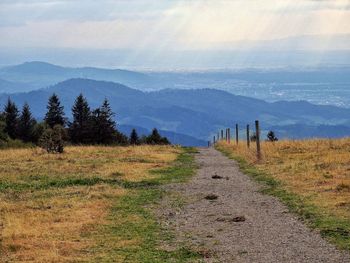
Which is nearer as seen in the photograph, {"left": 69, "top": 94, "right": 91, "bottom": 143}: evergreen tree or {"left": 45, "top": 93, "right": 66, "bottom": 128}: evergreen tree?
{"left": 69, "top": 94, "right": 91, "bottom": 143}: evergreen tree

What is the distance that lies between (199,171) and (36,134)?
42816mm

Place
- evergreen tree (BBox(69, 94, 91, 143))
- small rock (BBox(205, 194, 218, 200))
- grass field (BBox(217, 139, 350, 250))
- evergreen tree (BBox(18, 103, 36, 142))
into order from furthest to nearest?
evergreen tree (BBox(18, 103, 36, 142)), evergreen tree (BBox(69, 94, 91, 143)), small rock (BBox(205, 194, 218, 200)), grass field (BBox(217, 139, 350, 250))

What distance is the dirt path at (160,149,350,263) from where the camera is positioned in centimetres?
971

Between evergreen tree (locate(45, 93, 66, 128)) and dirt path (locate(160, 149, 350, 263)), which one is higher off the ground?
evergreen tree (locate(45, 93, 66, 128))

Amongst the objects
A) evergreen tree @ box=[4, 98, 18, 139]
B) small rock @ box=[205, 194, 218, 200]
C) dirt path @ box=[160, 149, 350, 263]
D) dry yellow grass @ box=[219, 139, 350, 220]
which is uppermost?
evergreen tree @ box=[4, 98, 18, 139]

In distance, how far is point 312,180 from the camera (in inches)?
745

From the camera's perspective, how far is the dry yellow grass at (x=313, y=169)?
49.5 ft

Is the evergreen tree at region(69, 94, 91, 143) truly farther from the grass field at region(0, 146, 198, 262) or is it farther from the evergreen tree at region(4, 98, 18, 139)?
the grass field at region(0, 146, 198, 262)

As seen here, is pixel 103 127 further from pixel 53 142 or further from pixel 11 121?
pixel 53 142

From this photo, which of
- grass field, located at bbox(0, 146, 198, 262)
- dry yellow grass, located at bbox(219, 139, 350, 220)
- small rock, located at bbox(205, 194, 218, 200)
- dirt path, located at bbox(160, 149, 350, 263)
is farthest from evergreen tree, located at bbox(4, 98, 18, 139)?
small rock, located at bbox(205, 194, 218, 200)

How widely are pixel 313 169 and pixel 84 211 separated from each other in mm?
10654

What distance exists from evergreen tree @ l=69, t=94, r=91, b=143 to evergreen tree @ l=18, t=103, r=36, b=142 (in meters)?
4.52

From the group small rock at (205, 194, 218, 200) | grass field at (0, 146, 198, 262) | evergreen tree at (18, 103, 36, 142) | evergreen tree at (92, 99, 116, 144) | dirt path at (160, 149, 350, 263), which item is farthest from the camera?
evergreen tree at (18, 103, 36, 142)

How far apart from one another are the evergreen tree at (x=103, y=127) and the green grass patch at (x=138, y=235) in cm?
4446
